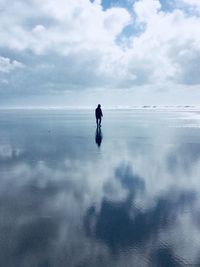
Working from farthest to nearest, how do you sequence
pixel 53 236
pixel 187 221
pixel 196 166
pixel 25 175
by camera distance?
pixel 196 166
pixel 25 175
pixel 187 221
pixel 53 236

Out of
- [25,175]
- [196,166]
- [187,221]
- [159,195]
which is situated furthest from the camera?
[196,166]

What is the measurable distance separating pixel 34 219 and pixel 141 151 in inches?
506

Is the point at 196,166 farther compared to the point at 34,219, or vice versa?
the point at 196,166

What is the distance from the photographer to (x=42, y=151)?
2120 centimetres

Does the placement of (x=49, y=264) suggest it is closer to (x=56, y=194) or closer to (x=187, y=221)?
(x=187, y=221)

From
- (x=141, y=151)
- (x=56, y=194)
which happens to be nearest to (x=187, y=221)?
(x=56, y=194)

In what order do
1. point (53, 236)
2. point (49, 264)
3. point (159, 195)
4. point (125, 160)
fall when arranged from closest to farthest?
point (49, 264), point (53, 236), point (159, 195), point (125, 160)

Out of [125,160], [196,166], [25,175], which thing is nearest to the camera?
[25,175]

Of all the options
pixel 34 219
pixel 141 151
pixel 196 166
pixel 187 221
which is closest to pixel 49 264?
pixel 34 219

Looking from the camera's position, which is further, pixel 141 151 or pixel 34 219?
pixel 141 151

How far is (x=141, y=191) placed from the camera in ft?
36.8

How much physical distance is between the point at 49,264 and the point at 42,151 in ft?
50.8

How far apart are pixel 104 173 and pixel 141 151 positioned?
700 cm

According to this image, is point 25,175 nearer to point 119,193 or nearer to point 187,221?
point 119,193
